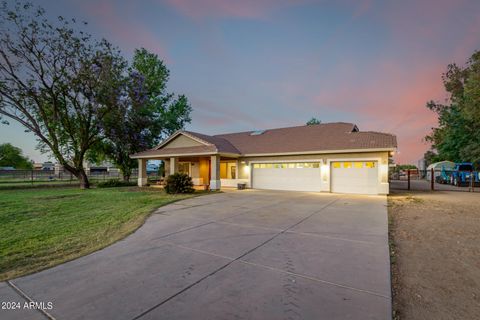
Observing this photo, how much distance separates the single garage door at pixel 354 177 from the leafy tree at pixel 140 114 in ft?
63.2

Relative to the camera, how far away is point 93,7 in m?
12.0

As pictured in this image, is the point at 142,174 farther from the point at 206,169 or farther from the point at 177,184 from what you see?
the point at 177,184

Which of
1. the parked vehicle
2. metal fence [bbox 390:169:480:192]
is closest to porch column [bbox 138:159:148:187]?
metal fence [bbox 390:169:480:192]

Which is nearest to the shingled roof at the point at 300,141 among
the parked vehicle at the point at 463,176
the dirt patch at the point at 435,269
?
the dirt patch at the point at 435,269

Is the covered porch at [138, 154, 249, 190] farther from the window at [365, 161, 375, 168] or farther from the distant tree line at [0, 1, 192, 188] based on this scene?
the window at [365, 161, 375, 168]

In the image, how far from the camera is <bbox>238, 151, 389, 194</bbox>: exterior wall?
43.9 feet

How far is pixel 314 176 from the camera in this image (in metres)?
15.6

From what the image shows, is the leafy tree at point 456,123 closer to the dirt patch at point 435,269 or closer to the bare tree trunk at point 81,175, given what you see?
the dirt patch at point 435,269

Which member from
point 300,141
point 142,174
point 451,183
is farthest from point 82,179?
point 451,183

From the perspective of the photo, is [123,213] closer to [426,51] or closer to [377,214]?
[377,214]

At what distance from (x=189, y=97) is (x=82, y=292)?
29.8 meters

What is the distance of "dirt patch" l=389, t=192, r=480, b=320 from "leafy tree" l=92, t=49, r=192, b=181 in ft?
74.2

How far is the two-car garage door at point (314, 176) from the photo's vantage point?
13969 mm

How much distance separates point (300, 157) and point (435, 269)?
41.7 feet
